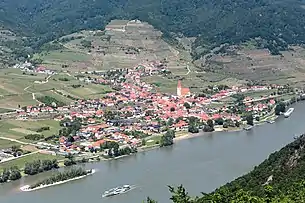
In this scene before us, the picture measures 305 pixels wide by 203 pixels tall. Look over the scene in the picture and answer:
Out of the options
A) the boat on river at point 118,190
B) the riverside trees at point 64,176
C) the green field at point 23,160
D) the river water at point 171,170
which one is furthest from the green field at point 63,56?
the boat on river at point 118,190

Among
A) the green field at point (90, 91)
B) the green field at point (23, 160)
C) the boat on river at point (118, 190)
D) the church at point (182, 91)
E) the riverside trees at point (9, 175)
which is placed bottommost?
the boat on river at point (118, 190)

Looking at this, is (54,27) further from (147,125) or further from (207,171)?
(207,171)

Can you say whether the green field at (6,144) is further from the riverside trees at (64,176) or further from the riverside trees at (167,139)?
the riverside trees at (167,139)

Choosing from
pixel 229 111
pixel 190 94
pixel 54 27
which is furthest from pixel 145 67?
pixel 54 27

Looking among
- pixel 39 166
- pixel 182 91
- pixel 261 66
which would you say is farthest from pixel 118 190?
pixel 261 66

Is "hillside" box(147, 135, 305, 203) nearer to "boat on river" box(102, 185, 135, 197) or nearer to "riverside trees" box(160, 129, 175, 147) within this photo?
"boat on river" box(102, 185, 135, 197)

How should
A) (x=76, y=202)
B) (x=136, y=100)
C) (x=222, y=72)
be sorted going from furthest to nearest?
1. (x=222, y=72)
2. (x=136, y=100)
3. (x=76, y=202)

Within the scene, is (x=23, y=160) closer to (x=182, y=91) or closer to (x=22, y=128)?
(x=22, y=128)
